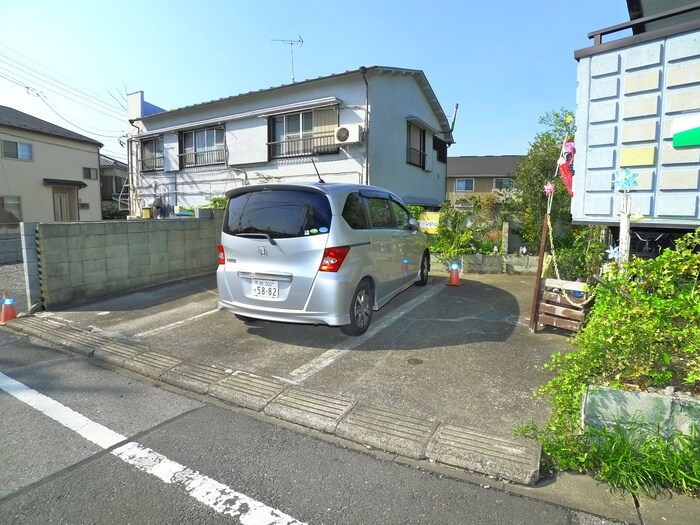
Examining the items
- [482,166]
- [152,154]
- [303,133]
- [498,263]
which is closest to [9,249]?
[303,133]

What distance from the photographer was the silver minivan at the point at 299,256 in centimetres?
420

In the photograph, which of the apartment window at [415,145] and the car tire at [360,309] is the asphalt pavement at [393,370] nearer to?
the car tire at [360,309]

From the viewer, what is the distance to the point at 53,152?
21.8 metres

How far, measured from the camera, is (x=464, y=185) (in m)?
34.3

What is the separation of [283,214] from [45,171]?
2347 cm

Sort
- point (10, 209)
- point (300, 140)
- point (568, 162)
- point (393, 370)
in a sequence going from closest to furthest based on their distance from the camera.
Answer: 1. point (393, 370)
2. point (568, 162)
3. point (300, 140)
4. point (10, 209)

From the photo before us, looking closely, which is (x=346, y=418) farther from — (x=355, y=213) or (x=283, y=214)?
(x=355, y=213)

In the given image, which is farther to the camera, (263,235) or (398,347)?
(398,347)

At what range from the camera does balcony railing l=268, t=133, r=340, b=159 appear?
12.7 metres

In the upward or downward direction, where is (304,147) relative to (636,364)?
upward

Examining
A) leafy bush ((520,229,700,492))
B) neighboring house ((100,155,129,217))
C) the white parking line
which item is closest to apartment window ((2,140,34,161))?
neighboring house ((100,155,129,217))

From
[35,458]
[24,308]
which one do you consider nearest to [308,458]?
[35,458]

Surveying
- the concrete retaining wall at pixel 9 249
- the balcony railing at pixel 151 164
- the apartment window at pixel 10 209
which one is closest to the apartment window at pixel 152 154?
the balcony railing at pixel 151 164

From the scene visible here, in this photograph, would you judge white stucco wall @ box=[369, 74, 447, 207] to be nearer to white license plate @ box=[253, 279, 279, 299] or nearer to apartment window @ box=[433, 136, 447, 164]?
apartment window @ box=[433, 136, 447, 164]
